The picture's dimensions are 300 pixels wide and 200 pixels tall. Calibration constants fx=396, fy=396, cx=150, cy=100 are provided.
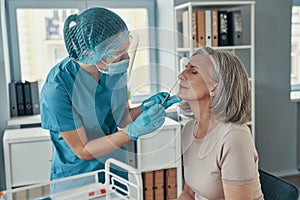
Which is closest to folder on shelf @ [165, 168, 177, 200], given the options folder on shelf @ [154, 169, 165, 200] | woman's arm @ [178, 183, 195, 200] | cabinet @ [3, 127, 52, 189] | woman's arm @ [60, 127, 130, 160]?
folder on shelf @ [154, 169, 165, 200]

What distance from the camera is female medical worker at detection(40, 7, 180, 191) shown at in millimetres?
1313

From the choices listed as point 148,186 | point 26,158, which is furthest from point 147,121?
point 148,186

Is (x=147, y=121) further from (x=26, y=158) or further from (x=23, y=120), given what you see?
(x=23, y=120)

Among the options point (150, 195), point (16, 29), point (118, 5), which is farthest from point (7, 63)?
point (150, 195)

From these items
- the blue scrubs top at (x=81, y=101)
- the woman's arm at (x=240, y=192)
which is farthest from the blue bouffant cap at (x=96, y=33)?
the woman's arm at (x=240, y=192)

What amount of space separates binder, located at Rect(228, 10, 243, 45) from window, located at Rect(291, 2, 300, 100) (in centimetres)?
90

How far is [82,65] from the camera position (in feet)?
4.84

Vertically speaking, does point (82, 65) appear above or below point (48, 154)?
above

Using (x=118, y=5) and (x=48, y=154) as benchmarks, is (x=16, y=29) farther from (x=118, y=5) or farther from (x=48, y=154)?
(x=48, y=154)

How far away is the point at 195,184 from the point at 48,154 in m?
1.48

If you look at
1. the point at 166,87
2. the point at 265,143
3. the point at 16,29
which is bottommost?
the point at 265,143

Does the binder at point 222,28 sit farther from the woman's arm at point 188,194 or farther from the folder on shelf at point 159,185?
the woman's arm at point 188,194

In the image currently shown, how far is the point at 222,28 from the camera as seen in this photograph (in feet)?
9.39

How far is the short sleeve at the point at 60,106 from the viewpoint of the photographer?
1.41 meters
